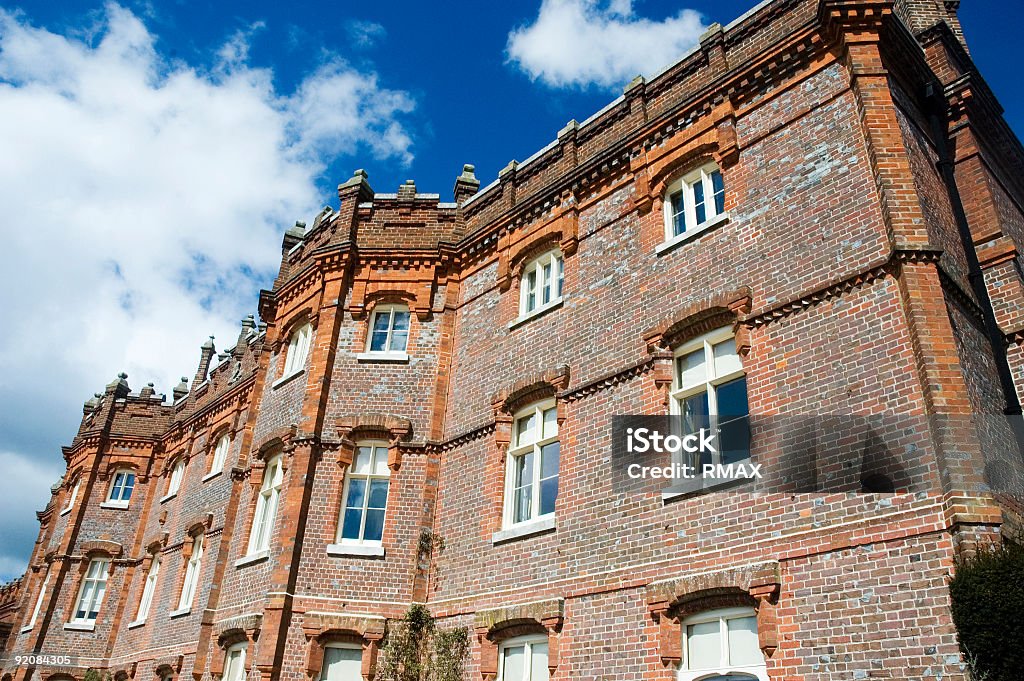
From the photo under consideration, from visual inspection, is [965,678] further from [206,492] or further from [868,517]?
[206,492]

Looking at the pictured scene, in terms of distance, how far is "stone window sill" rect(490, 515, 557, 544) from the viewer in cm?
1266

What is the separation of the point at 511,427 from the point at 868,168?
23.7 feet

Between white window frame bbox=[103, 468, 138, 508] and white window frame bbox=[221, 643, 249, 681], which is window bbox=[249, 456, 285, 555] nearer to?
white window frame bbox=[221, 643, 249, 681]

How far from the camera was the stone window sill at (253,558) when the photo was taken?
15.6m

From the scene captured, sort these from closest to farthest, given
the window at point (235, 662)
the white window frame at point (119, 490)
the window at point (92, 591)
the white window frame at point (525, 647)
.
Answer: the white window frame at point (525, 647), the window at point (235, 662), the window at point (92, 591), the white window frame at point (119, 490)

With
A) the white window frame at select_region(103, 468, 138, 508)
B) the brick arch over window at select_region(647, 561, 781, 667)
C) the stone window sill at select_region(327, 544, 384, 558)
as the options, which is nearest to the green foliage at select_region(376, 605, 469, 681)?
the stone window sill at select_region(327, 544, 384, 558)

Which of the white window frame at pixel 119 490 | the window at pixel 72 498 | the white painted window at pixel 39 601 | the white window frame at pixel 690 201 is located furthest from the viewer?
the window at pixel 72 498

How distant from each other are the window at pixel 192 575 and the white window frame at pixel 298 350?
6.39 m

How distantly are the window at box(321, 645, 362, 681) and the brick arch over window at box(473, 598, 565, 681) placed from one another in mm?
2624

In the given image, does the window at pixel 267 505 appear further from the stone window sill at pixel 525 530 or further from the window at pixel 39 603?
the window at pixel 39 603

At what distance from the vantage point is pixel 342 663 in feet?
46.7

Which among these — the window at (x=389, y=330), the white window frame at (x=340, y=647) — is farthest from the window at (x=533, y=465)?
the window at (x=389, y=330)

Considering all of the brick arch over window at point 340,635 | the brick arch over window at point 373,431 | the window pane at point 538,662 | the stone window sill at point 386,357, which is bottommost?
the window pane at point 538,662

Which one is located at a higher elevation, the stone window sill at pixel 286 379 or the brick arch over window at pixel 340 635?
the stone window sill at pixel 286 379
